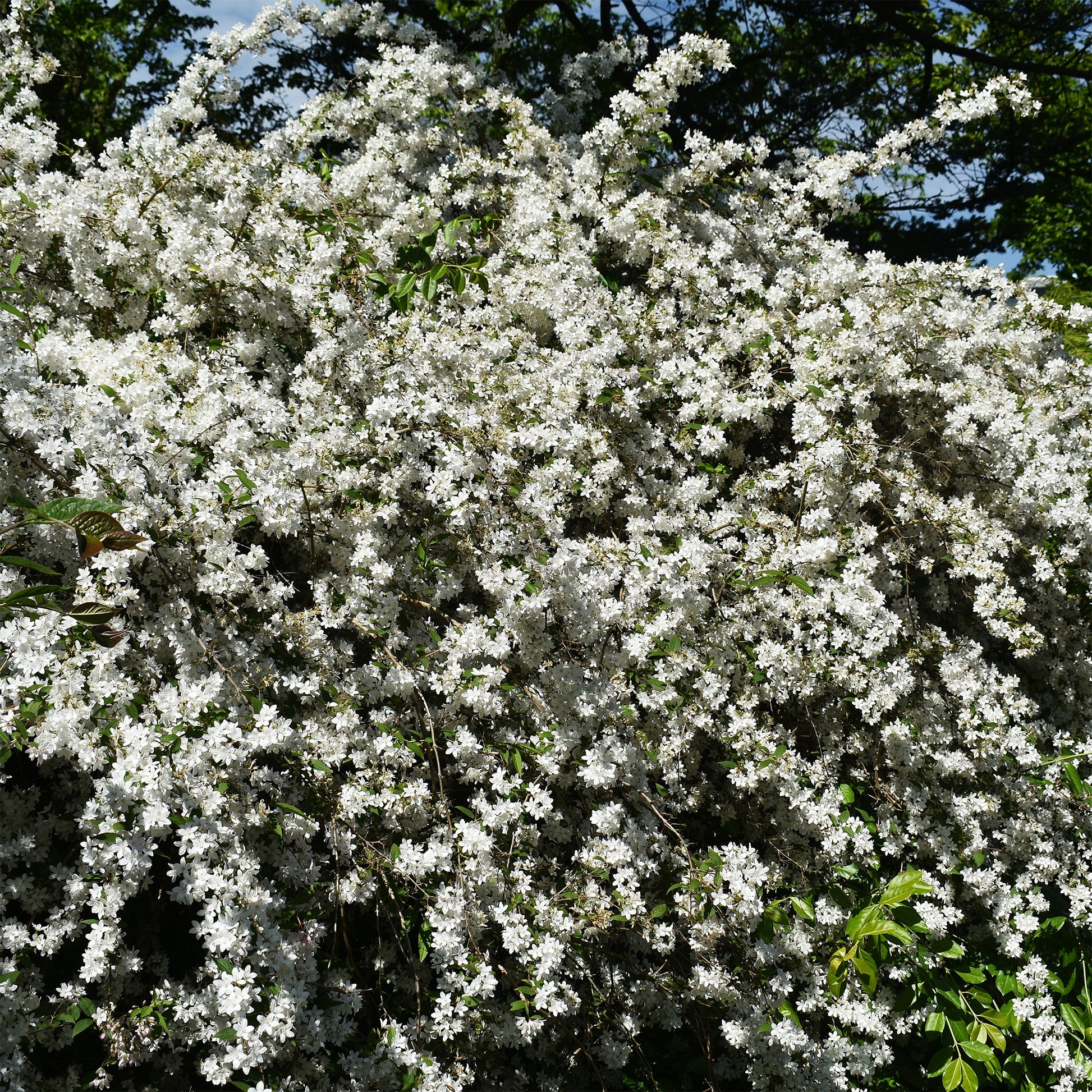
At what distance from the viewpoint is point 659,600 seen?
9.77 feet

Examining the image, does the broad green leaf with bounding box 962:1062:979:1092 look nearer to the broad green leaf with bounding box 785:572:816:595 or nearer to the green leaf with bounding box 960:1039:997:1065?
the green leaf with bounding box 960:1039:997:1065

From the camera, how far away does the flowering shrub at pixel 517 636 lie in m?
2.07

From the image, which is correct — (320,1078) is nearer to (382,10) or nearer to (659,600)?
(659,600)

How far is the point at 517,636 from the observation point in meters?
2.67

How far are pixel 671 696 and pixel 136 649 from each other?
1.74 metres

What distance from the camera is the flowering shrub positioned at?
6.79ft

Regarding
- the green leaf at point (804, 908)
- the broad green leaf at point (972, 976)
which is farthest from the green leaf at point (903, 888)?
the broad green leaf at point (972, 976)

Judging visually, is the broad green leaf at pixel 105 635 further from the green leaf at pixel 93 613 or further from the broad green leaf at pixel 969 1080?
the broad green leaf at pixel 969 1080

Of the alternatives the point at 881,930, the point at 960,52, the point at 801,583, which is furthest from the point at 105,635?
the point at 960,52

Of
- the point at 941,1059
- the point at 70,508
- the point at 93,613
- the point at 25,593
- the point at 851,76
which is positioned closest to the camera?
the point at 25,593

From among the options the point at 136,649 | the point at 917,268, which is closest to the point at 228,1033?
the point at 136,649

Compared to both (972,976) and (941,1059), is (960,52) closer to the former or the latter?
(972,976)

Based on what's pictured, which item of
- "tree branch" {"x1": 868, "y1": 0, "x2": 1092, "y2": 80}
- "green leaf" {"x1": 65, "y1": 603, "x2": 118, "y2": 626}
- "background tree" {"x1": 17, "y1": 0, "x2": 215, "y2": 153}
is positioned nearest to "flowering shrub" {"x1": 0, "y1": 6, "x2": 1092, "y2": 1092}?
"green leaf" {"x1": 65, "y1": 603, "x2": 118, "y2": 626}

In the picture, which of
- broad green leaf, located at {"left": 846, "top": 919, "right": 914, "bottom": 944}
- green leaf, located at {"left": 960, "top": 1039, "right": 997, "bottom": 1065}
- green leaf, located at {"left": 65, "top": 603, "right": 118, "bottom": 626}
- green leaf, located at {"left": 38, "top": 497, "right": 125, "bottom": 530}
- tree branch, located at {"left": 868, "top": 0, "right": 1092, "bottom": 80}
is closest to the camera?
green leaf, located at {"left": 38, "top": 497, "right": 125, "bottom": 530}
